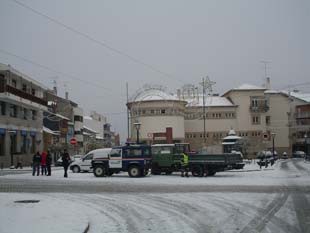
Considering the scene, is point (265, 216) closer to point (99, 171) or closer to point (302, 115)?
point (99, 171)

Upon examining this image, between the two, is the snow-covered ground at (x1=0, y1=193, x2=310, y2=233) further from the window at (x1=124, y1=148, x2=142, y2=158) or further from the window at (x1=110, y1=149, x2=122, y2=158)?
the window at (x1=110, y1=149, x2=122, y2=158)

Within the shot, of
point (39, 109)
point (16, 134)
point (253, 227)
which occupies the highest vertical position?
point (39, 109)

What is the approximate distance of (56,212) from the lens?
13.9 metres

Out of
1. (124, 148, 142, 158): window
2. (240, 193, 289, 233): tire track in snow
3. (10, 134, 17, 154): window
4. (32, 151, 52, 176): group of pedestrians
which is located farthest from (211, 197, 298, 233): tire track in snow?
(10, 134, 17, 154): window

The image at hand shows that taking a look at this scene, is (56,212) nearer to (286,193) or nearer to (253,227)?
(253,227)

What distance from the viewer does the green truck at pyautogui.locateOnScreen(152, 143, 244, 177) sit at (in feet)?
104

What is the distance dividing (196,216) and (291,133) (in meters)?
103

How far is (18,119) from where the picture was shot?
187 ft

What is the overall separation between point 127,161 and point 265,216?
65.3ft

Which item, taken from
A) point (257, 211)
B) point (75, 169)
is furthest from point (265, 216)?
point (75, 169)

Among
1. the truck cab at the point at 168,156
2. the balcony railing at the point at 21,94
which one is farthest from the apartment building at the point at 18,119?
the truck cab at the point at 168,156

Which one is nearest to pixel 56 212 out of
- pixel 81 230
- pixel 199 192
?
pixel 81 230

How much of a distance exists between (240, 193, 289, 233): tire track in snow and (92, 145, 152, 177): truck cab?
1535 cm

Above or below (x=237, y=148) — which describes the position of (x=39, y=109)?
above
